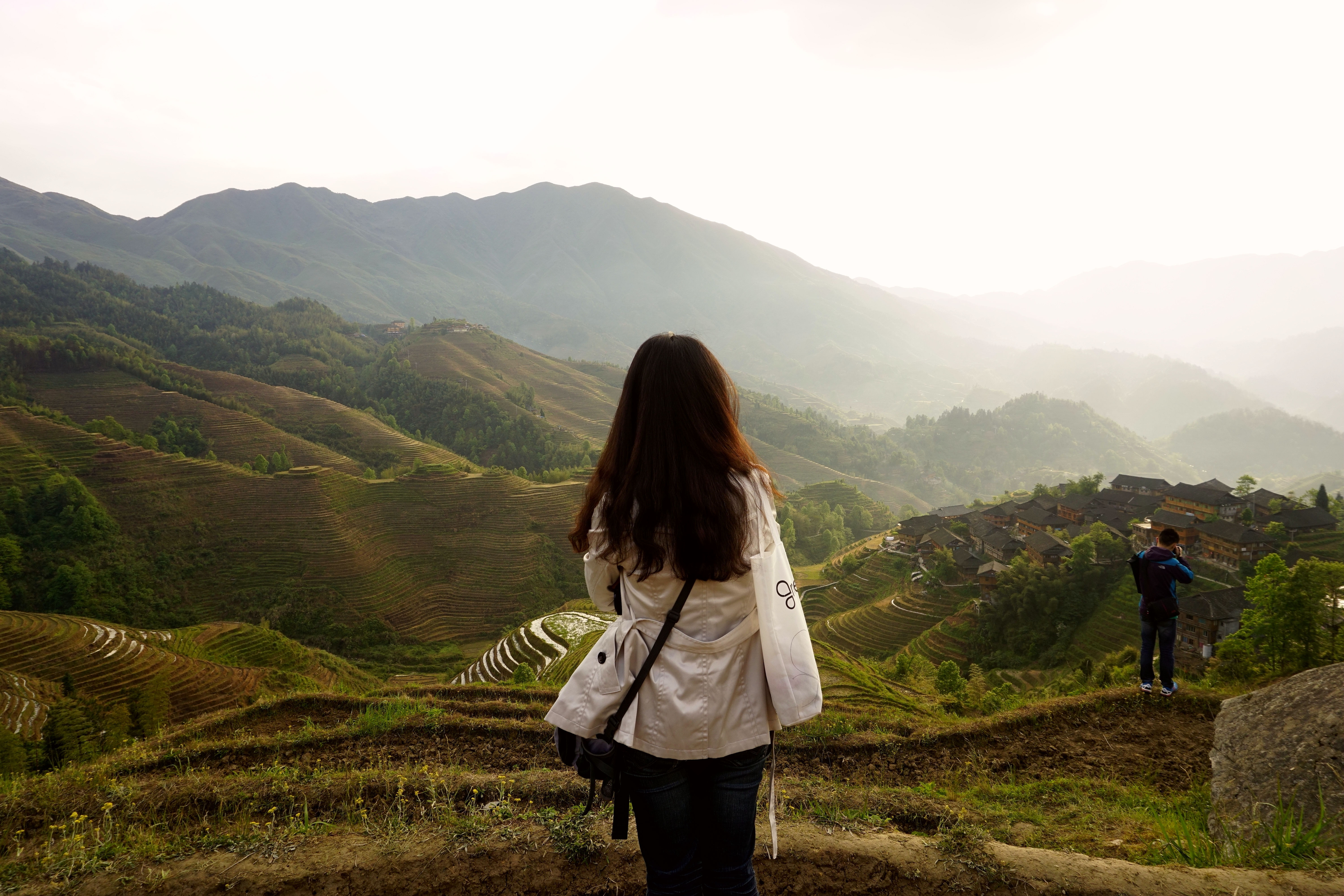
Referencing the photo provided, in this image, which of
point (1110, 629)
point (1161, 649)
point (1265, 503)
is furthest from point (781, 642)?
point (1265, 503)

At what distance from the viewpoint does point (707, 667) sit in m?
1.71

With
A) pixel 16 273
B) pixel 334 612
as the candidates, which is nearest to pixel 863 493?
pixel 334 612

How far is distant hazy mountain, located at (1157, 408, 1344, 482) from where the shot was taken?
136 m

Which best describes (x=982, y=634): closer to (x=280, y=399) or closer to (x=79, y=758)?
(x=79, y=758)

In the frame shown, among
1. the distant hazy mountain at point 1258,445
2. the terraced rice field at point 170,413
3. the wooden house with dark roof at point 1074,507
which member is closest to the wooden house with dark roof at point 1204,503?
the wooden house with dark roof at point 1074,507

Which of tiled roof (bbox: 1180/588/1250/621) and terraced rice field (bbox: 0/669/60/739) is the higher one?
tiled roof (bbox: 1180/588/1250/621)

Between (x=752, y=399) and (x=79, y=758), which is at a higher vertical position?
(x=752, y=399)

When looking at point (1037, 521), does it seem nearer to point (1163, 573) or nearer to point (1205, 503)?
point (1205, 503)

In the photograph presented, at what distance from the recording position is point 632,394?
185 centimetres

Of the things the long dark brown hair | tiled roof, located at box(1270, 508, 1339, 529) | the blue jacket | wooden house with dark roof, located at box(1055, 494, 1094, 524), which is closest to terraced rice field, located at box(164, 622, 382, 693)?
the blue jacket

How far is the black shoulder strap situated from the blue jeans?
109 millimetres

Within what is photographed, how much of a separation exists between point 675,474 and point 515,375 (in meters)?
115

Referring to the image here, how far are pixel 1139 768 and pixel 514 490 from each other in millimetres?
50883

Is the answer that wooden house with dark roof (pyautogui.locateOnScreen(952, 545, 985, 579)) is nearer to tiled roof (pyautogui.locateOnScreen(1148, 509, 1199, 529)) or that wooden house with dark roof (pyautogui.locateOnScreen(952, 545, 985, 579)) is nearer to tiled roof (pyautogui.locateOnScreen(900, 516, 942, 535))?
tiled roof (pyautogui.locateOnScreen(900, 516, 942, 535))
